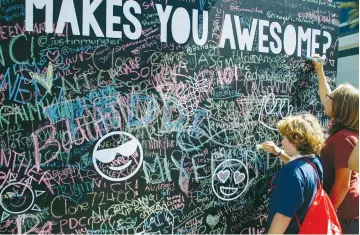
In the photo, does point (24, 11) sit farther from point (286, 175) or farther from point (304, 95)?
point (304, 95)

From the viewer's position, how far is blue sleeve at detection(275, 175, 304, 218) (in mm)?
2207

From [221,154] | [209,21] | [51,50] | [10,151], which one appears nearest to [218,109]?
[221,154]

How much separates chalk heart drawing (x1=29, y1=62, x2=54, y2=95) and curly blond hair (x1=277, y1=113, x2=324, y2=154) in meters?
1.95

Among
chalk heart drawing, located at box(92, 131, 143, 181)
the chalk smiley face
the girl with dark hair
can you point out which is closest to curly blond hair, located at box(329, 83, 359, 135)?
the girl with dark hair

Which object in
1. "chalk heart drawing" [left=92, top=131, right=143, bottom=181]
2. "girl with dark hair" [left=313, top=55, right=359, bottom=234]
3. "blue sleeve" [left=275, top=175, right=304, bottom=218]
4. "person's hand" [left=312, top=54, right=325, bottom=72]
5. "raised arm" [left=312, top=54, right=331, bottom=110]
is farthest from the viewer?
"person's hand" [left=312, top=54, right=325, bottom=72]

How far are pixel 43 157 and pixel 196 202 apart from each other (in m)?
1.54

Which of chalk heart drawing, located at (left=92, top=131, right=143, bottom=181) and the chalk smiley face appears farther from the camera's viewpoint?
chalk heart drawing, located at (left=92, top=131, right=143, bottom=181)

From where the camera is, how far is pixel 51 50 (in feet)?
9.37

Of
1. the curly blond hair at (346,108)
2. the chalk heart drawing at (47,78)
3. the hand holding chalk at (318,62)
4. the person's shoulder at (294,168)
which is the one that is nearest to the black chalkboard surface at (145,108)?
the chalk heart drawing at (47,78)

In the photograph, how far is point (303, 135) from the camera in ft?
8.13

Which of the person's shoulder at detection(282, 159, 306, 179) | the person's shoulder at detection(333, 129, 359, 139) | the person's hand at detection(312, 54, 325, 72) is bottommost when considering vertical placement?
the person's shoulder at detection(282, 159, 306, 179)

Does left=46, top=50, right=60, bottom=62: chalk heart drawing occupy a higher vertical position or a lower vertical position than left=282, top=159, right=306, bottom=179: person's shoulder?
higher

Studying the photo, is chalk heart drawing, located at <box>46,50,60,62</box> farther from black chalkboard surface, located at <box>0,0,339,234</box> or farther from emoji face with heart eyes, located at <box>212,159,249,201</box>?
emoji face with heart eyes, located at <box>212,159,249,201</box>

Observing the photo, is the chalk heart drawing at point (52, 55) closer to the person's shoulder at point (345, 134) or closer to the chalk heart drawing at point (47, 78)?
the chalk heart drawing at point (47, 78)
